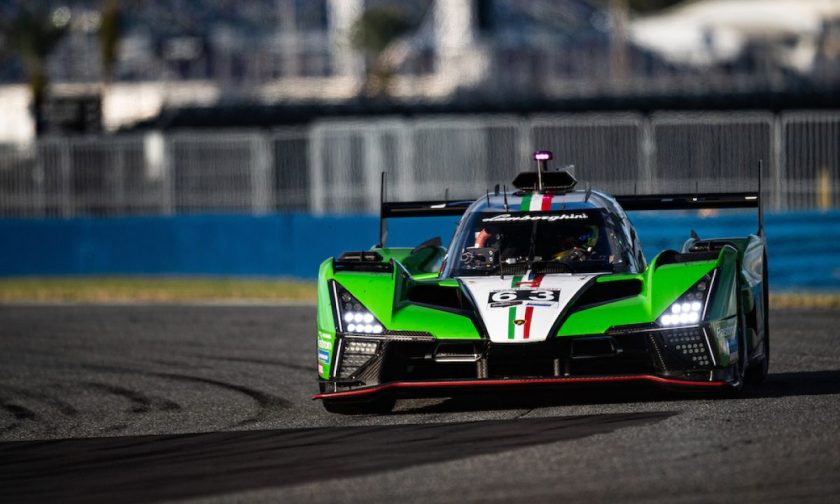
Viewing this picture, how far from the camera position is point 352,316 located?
9695 mm

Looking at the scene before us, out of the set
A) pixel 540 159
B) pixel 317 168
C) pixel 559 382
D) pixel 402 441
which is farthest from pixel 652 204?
pixel 317 168

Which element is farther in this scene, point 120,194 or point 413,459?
point 120,194

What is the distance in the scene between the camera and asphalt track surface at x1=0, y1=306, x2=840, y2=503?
7.14 meters

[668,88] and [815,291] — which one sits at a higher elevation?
[668,88]

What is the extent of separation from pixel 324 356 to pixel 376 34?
55244 mm

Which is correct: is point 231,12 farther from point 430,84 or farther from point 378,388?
point 378,388

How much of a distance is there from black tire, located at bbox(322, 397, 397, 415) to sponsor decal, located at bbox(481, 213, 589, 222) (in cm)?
165

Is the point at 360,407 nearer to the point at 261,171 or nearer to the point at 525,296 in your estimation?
the point at 525,296

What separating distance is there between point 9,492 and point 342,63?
60777 mm

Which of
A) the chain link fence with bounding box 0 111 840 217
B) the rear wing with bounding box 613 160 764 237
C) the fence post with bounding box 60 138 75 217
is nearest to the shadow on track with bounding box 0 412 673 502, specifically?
the rear wing with bounding box 613 160 764 237

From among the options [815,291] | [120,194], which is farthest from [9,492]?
[120,194]

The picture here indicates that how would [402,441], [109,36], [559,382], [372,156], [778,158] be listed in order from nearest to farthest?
1. [402,441]
2. [559,382]
3. [778,158]
4. [372,156]
5. [109,36]

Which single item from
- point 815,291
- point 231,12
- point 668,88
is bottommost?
point 815,291

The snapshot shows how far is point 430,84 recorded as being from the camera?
62500 millimetres
